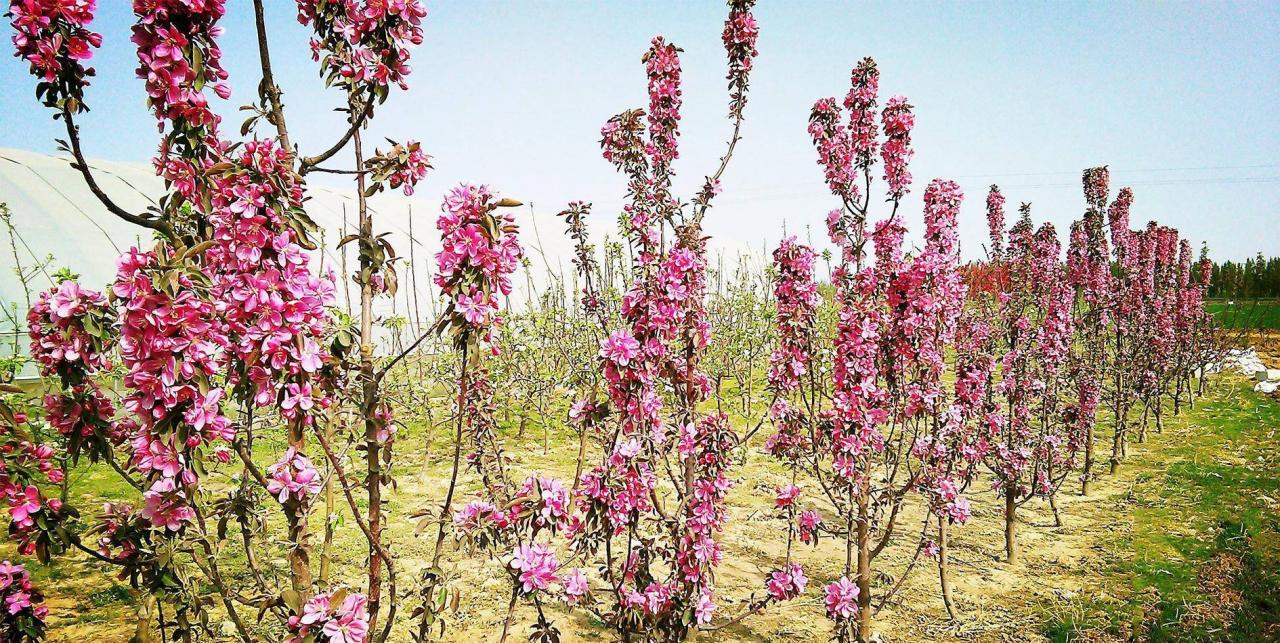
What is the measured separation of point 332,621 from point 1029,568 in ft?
16.9

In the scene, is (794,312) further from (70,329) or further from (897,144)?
(70,329)

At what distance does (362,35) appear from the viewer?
1.91 m

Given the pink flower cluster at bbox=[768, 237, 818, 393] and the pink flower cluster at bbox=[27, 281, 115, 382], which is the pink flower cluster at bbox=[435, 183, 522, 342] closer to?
the pink flower cluster at bbox=[27, 281, 115, 382]

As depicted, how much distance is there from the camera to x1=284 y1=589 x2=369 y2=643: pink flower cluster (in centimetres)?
165

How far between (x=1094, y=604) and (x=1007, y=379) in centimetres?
170

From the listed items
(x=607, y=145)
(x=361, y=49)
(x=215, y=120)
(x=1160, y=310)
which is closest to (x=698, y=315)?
(x=607, y=145)

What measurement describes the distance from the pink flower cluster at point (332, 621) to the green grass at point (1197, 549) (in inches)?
159

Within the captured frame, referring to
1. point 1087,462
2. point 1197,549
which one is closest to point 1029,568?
point 1197,549

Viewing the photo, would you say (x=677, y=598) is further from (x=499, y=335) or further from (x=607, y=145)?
(x=499, y=335)

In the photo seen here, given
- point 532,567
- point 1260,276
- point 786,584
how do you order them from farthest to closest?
point 1260,276 < point 786,584 < point 532,567

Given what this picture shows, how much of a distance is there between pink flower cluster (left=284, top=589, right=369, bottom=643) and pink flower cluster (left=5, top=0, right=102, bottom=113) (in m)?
1.45

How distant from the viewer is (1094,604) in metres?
4.12

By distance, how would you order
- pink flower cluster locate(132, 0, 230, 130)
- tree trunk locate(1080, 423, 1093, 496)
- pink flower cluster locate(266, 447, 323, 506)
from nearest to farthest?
pink flower cluster locate(132, 0, 230, 130), pink flower cluster locate(266, 447, 323, 506), tree trunk locate(1080, 423, 1093, 496)

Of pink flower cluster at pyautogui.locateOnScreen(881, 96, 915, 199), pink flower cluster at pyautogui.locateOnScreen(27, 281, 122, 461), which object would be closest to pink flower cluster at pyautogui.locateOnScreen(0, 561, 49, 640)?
pink flower cluster at pyautogui.locateOnScreen(27, 281, 122, 461)
